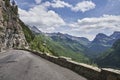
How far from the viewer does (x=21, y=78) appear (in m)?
13.0

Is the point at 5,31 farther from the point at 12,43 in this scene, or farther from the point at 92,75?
the point at 92,75

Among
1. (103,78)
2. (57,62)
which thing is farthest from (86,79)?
(57,62)

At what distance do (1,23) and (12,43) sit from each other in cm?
2334

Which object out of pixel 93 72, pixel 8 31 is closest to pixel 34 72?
pixel 93 72

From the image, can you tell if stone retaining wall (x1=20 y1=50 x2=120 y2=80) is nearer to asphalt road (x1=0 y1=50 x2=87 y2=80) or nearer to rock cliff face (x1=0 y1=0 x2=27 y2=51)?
asphalt road (x1=0 y1=50 x2=87 y2=80)

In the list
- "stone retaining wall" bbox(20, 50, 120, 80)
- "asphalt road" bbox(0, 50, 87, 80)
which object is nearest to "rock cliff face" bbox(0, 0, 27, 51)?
"asphalt road" bbox(0, 50, 87, 80)

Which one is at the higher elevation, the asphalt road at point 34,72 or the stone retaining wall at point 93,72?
the stone retaining wall at point 93,72

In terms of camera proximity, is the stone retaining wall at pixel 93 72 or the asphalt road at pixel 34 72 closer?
the stone retaining wall at pixel 93 72

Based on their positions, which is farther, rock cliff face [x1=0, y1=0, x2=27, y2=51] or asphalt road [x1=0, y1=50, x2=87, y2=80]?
rock cliff face [x1=0, y1=0, x2=27, y2=51]

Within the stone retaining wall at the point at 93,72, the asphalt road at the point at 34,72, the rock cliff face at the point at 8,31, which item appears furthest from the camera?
the rock cliff face at the point at 8,31

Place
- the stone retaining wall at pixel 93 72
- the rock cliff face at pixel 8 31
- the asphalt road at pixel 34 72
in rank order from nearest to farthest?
the stone retaining wall at pixel 93 72
the asphalt road at pixel 34 72
the rock cliff face at pixel 8 31

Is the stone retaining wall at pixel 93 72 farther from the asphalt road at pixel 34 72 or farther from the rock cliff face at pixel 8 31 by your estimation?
the rock cliff face at pixel 8 31

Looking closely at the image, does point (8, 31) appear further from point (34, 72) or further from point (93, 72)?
point (93, 72)

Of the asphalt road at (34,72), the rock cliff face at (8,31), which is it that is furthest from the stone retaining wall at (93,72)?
A: the rock cliff face at (8,31)
